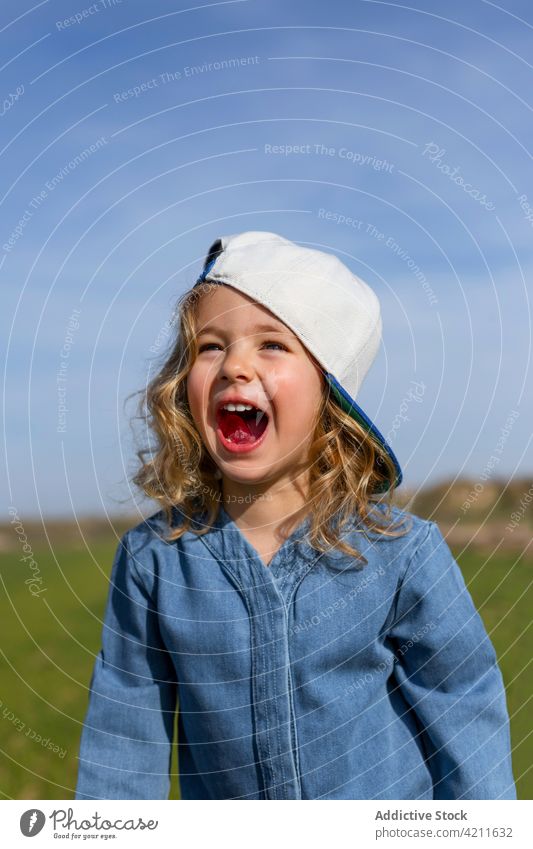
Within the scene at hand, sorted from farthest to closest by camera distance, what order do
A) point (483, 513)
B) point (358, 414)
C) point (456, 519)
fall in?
point (483, 513), point (456, 519), point (358, 414)

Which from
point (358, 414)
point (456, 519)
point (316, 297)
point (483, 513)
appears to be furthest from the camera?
point (483, 513)

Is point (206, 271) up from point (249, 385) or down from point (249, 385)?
up

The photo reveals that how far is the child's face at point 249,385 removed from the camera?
1950 millimetres

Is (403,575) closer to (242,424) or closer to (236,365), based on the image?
(242,424)

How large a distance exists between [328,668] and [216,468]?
567 millimetres

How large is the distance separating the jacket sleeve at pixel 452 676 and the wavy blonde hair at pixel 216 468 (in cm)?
13

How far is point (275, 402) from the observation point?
1.97 meters

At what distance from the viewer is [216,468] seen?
2.23 metres

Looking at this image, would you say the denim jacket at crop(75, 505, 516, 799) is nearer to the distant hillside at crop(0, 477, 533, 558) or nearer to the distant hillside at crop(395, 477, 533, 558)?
the distant hillside at crop(0, 477, 533, 558)

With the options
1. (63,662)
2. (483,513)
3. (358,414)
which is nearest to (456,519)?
(483,513)

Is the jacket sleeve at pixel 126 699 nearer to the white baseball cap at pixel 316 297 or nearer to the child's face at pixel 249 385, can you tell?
the child's face at pixel 249 385

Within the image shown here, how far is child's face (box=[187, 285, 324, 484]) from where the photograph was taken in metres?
1.95
